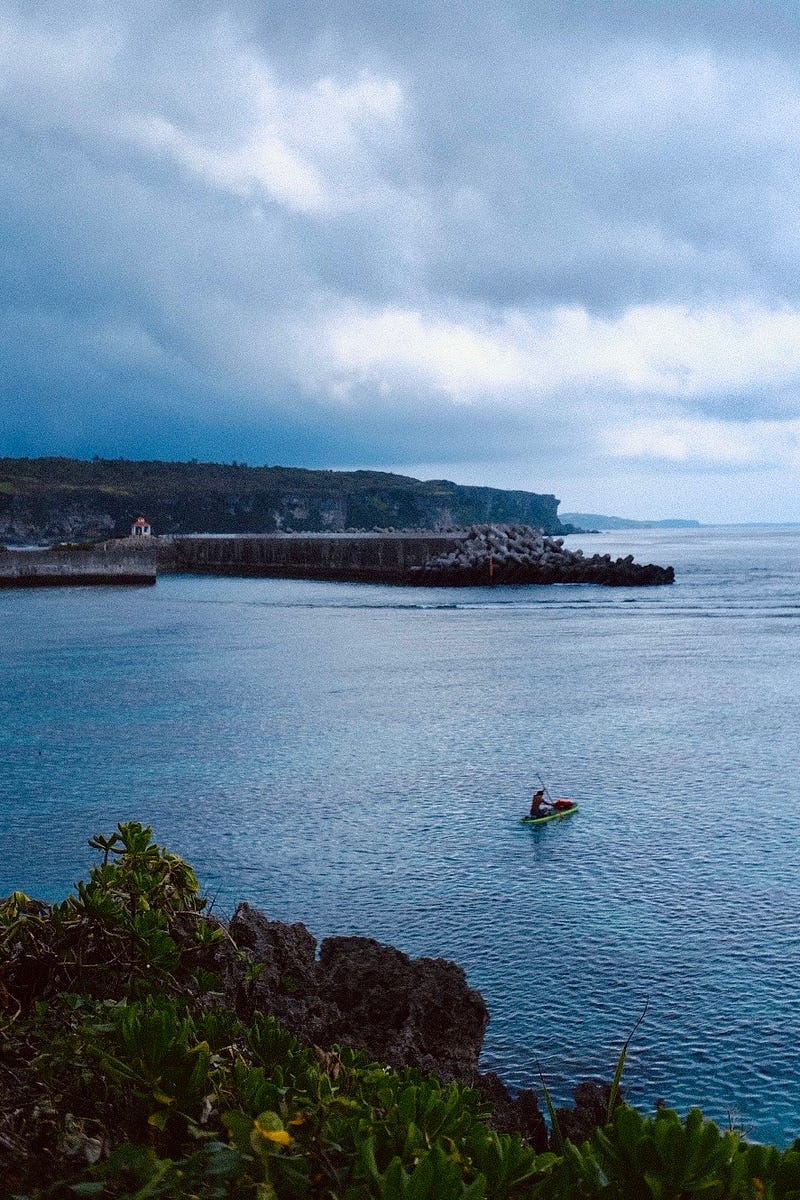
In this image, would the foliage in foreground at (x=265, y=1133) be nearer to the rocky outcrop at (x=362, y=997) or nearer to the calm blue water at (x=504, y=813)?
the rocky outcrop at (x=362, y=997)

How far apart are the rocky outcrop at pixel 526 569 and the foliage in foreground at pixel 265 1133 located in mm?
66583

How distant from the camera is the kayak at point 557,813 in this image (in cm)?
1370

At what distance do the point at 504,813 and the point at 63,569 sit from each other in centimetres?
5745

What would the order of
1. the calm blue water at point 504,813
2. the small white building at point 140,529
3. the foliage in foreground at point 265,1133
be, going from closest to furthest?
the foliage in foreground at point 265,1133 < the calm blue water at point 504,813 < the small white building at point 140,529

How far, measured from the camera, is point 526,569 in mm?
71812

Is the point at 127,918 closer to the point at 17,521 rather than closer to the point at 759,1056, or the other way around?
the point at 759,1056

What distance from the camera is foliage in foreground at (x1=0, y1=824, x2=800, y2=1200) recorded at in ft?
8.18

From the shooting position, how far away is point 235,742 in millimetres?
20141

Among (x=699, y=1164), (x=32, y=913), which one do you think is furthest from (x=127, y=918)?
(x=699, y=1164)

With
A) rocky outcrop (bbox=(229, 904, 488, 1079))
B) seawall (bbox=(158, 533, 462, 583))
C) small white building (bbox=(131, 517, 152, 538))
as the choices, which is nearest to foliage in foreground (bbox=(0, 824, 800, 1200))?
rocky outcrop (bbox=(229, 904, 488, 1079))

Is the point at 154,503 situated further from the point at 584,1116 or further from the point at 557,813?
the point at 584,1116

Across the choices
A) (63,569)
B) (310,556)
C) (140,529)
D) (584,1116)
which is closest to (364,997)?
(584,1116)

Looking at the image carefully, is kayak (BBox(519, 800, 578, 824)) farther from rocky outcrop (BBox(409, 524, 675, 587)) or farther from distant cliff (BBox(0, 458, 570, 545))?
distant cliff (BBox(0, 458, 570, 545))

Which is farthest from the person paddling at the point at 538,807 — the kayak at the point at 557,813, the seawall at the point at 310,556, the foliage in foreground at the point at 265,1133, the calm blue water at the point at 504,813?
the seawall at the point at 310,556
